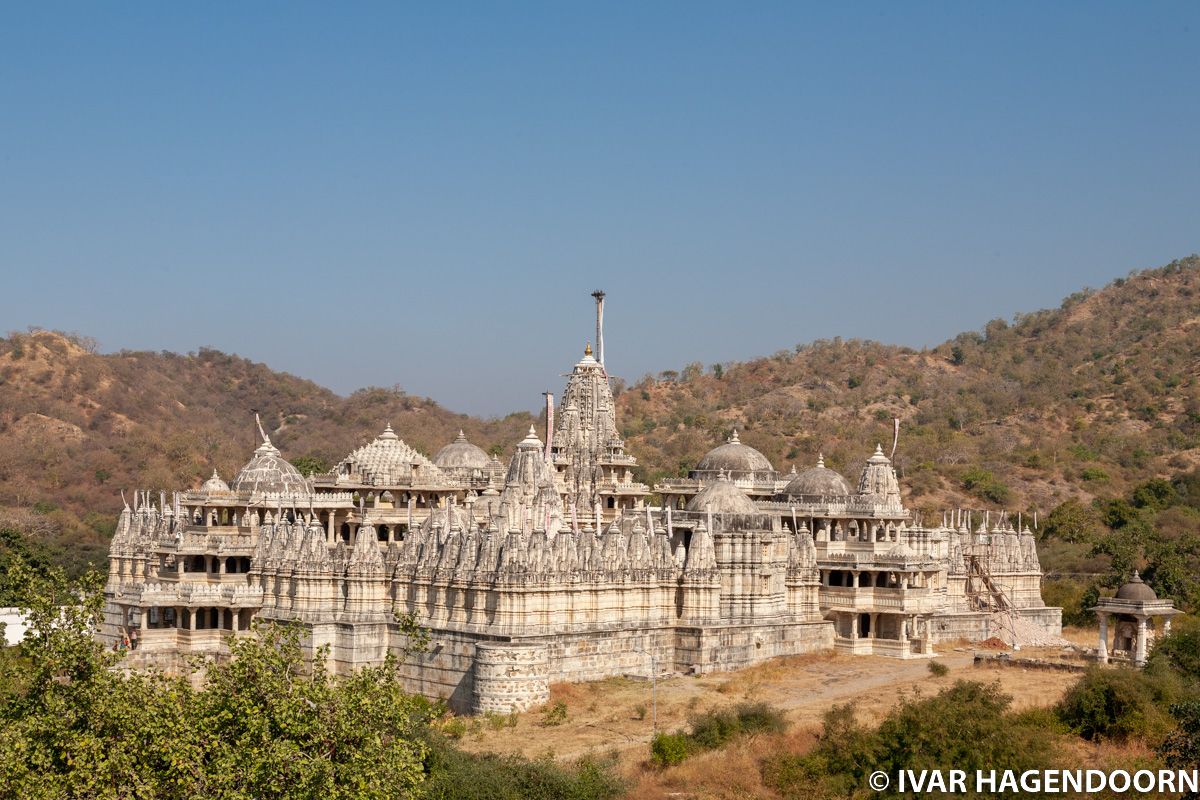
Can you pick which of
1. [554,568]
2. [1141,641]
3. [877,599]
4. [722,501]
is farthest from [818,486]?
[554,568]

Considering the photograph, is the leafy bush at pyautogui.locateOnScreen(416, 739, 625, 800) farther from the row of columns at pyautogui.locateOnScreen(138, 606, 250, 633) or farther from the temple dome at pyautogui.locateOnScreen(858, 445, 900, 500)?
the temple dome at pyautogui.locateOnScreen(858, 445, 900, 500)

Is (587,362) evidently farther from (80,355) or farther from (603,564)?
(80,355)

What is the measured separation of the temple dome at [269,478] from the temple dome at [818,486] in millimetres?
16804

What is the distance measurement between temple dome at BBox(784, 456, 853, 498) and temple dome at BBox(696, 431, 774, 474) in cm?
269

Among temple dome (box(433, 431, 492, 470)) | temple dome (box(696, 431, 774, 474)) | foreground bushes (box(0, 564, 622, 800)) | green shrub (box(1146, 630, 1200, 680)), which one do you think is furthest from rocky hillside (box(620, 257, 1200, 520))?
foreground bushes (box(0, 564, 622, 800))

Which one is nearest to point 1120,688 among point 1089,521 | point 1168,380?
point 1089,521

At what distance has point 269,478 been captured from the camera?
178ft

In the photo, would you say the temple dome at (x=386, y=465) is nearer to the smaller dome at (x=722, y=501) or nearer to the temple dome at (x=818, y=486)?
the smaller dome at (x=722, y=501)

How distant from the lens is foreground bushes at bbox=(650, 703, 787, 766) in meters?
36.8

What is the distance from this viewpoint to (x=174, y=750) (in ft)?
85.0

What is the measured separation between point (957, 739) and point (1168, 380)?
273 feet

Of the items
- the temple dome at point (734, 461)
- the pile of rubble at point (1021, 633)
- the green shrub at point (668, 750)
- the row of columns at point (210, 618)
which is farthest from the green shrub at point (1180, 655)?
the row of columns at point (210, 618)

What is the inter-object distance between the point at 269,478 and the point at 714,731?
22.0 metres

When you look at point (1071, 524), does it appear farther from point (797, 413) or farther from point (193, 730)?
point (193, 730)
